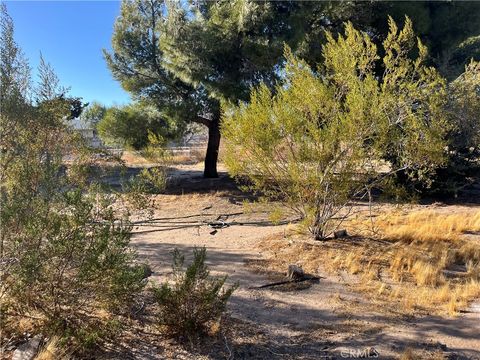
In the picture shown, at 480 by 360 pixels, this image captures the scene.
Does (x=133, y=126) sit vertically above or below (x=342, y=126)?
above

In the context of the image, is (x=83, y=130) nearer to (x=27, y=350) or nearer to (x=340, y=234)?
(x=27, y=350)

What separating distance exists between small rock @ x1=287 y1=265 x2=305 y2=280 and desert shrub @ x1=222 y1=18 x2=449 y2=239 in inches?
43.4

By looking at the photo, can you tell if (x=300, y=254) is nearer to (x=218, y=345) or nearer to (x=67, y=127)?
(x=218, y=345)

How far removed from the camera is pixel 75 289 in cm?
359

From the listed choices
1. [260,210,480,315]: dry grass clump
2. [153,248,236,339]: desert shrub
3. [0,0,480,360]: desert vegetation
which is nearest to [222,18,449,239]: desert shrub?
[0,0,480,360]: desert vegetation

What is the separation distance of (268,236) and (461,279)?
3615 millimetres

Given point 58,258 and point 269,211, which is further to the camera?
point 269,211

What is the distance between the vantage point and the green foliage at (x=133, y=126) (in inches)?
546

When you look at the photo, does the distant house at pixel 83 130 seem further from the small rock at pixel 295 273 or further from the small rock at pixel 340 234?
the small rock at pixel 340 234

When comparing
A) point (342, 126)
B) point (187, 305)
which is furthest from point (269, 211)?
point (187, 305)

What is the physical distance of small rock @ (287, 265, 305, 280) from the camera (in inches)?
230

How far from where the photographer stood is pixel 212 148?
16.0 m

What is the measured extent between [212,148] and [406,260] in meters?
10.6

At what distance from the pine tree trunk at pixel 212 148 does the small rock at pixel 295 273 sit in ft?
31.5
